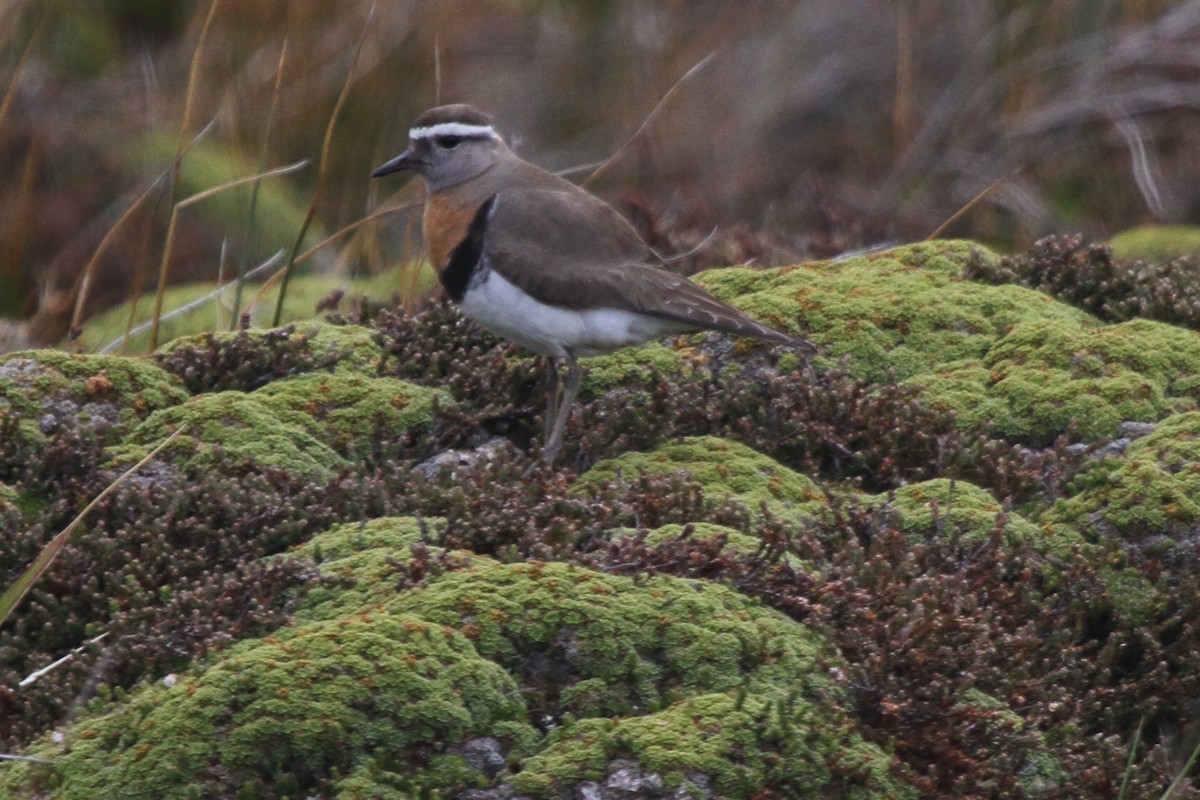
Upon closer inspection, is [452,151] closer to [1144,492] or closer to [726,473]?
[726,473]

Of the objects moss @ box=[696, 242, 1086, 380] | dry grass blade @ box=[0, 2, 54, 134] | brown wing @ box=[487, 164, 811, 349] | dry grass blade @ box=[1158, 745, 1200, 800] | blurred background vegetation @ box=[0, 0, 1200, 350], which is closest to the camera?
dry grass blade @ box=[1158, 745, 1200, 800]

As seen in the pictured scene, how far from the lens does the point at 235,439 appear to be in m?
5.55

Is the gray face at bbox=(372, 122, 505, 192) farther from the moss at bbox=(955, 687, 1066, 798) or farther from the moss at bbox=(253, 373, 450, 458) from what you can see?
the moss at bbox=(955, 687, 1066, 798)

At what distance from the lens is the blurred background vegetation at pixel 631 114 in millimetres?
11805

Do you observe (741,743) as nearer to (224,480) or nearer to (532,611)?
(532,611)

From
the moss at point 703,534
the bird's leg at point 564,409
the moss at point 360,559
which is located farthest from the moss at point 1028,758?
the bird's leg at point 564,409

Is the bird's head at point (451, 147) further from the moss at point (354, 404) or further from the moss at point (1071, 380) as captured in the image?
the moss at point (1071, 380)

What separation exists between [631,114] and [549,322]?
318 inches

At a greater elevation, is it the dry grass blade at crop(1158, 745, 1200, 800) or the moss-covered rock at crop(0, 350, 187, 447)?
the moss-covered rock at crop(0, 350, 187, 447)

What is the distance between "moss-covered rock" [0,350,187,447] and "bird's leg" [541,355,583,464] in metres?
1.41

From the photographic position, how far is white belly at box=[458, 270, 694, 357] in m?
6.15

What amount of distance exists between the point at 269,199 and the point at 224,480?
7475 millimetres

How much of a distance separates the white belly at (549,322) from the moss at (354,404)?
37 cm

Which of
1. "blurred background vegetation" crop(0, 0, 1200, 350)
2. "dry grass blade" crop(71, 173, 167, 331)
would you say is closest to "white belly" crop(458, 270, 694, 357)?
"dry grass blade" crop(71, 173, 167, 331)
